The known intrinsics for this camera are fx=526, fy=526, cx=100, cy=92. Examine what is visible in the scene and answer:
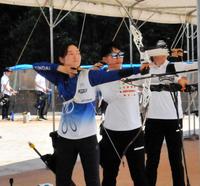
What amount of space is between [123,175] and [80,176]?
22.4 inches

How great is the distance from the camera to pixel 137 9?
1028 cm

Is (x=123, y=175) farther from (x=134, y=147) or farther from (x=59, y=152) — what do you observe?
(x=59, y=152)

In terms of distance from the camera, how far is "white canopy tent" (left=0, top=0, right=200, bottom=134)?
8783mm

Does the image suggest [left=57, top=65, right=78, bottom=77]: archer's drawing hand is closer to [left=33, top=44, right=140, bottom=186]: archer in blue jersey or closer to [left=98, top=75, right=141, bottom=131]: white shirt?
[left=33, top=44, right=140, bottom=186]: archer in blue jersey

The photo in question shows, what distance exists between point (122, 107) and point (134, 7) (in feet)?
18.4

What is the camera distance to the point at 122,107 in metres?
4.62

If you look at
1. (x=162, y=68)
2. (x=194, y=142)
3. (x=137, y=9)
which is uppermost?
(x=137, y=9)

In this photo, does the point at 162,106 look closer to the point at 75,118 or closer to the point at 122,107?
the point at 122,107

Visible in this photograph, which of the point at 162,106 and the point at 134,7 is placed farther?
the point at 134,7

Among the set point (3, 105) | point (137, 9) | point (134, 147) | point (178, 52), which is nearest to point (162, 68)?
point (178, 52)

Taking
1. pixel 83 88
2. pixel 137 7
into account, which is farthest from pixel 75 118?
pixel 137 7

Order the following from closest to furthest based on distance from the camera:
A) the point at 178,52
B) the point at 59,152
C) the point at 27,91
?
1. the point at 59,152
2. the point at 178,52
3. the point at 27,91

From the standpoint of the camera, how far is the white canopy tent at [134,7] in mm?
8783

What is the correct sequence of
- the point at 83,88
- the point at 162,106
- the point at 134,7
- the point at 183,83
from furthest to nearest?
the point at 134,7, the point at 162,106, the point at 83,88, the point at 183,83
